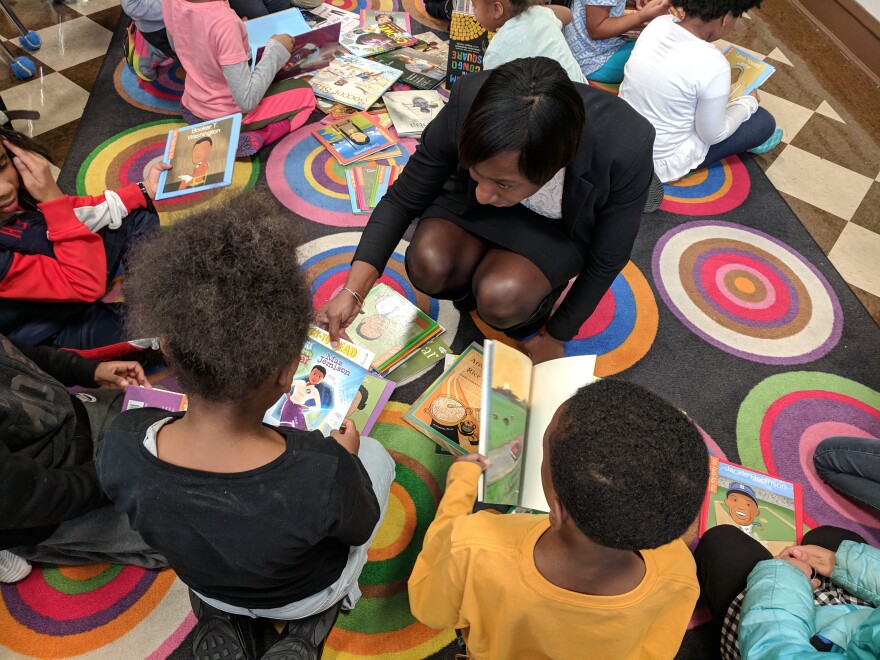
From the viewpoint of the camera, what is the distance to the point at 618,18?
2.22 m

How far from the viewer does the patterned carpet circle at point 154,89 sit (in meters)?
2.23

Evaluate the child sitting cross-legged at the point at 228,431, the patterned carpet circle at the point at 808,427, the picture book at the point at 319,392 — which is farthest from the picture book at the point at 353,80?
the patterned carpet circle at the point at 808,427

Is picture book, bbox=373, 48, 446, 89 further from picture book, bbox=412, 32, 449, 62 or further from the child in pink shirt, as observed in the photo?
the child in pink shirt

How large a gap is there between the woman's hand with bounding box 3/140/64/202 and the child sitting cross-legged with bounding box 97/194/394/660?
728 millimetres

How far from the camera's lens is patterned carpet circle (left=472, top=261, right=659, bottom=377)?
5.44ft

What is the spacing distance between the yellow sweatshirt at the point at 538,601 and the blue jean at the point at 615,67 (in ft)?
7.01

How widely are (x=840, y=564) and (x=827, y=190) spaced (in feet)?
5.29

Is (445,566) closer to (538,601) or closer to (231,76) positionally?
(538,601)

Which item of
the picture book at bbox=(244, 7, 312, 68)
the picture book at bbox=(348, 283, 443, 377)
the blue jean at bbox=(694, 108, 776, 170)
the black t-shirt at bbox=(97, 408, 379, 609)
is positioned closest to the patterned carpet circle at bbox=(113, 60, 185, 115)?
the picture book at bbox=(244, 7, 312, 68)

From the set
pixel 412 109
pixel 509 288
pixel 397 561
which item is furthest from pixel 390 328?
pixel 412 109

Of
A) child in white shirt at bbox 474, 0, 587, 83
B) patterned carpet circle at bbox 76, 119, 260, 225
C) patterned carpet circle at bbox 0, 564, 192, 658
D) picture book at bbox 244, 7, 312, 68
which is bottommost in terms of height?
patterned carpet circle at bbox 0, 564, 192, 658

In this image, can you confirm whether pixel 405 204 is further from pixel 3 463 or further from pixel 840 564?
pixel 840 564

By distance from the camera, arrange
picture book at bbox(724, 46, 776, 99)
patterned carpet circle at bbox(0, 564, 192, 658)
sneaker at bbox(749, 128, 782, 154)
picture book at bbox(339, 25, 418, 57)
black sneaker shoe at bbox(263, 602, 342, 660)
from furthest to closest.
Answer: picture book at bbox(339, 25, 418, 57) → sneaker at bbox(749, 128, 782, 154) → picture book at bbox(724, 46, 776, 99) → patterned carpet circle at bbox(0, 564, 192, 658) → black sneaker shoe at bbox(263, 602, 342, 660)

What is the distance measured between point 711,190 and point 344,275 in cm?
142
